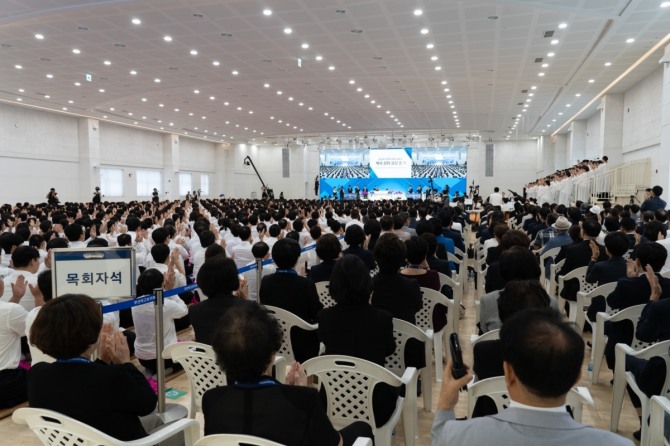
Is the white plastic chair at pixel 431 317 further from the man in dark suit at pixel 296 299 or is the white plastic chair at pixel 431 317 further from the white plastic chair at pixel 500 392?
the white plastic chair at pixel 500 392

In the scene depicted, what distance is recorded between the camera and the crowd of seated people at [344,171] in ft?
116

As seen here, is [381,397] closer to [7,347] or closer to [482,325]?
[482,325]

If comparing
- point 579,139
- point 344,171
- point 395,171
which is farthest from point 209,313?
point 344,171

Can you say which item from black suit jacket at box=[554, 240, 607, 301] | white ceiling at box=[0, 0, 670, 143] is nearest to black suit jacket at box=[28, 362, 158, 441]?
black suit jacket at box=[554, 240, 607, 301]

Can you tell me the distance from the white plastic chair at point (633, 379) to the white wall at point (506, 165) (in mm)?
31126

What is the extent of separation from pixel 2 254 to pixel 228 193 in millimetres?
31295

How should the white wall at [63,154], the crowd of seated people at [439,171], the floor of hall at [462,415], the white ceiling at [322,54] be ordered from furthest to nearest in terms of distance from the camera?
1. the crowd of seated people at [439,171]
2. the white wall at [63,154]
3. the white ceiling at [322,54]
4. the floor of hall at [462,415]

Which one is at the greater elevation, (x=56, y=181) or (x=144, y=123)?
(x=144, y=123)

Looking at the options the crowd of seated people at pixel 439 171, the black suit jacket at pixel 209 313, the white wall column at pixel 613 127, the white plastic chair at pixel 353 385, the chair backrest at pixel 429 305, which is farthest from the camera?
the crowd of seated people at pixel 439 171

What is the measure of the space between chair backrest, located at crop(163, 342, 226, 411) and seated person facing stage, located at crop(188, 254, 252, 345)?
0.20 metres

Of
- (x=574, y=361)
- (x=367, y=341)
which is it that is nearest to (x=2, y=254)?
(x=367, y=341)

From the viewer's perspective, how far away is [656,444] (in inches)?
90.4

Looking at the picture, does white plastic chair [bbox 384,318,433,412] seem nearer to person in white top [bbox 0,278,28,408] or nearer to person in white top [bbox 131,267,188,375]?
person in white top [bbox 131,267,188,375]

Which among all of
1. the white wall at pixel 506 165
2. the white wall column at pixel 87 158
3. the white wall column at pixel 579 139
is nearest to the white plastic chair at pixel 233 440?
the white wall column at pixel 87 158
